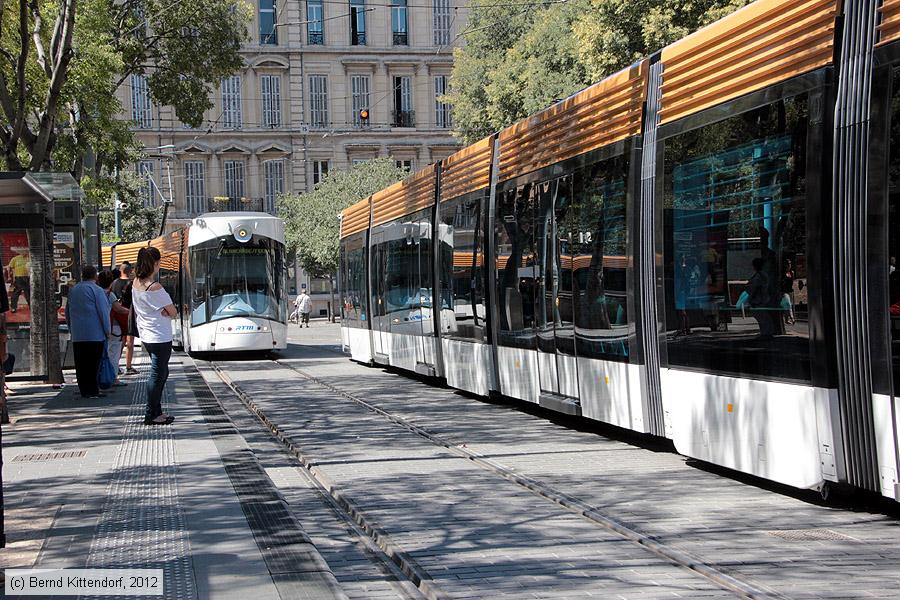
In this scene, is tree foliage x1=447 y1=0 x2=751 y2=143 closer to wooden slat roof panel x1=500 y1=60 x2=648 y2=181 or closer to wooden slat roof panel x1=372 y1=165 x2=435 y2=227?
wooden slat roof panel x1=372 y1=165 x2=435 y2=227

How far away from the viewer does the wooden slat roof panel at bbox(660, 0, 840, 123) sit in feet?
26.4

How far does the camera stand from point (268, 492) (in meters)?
9.30

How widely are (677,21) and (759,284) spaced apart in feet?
64.8

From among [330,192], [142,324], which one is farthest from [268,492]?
[330,192]

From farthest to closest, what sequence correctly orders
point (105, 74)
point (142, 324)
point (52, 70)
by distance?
point (105, 74) < point (52, 70) < point (142, 324)

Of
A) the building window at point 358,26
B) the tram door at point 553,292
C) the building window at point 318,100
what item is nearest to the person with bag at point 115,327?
the tram door at point 553,292

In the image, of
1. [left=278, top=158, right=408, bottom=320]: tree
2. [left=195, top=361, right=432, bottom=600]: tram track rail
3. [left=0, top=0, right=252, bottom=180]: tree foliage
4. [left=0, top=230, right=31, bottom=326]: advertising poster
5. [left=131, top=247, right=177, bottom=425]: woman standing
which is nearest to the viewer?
[left=195, top=361, right=432, bottom=600]: tram track rail

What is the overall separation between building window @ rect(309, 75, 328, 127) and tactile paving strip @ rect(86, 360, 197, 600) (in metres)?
63.0

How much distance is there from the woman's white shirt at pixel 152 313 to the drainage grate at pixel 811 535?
7.68 meters

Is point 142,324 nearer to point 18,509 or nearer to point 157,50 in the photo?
point 18,509

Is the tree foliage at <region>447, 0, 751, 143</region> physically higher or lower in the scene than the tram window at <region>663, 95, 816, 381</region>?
higher

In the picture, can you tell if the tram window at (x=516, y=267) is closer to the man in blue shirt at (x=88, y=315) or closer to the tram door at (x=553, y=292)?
the tram door at (x=553, y=292)

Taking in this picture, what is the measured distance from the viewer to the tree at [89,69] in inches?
765

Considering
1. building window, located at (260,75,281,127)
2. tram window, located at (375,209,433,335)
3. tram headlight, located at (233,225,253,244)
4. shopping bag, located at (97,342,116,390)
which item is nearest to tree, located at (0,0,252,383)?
shopping bag, located at (97,342,116,390)
